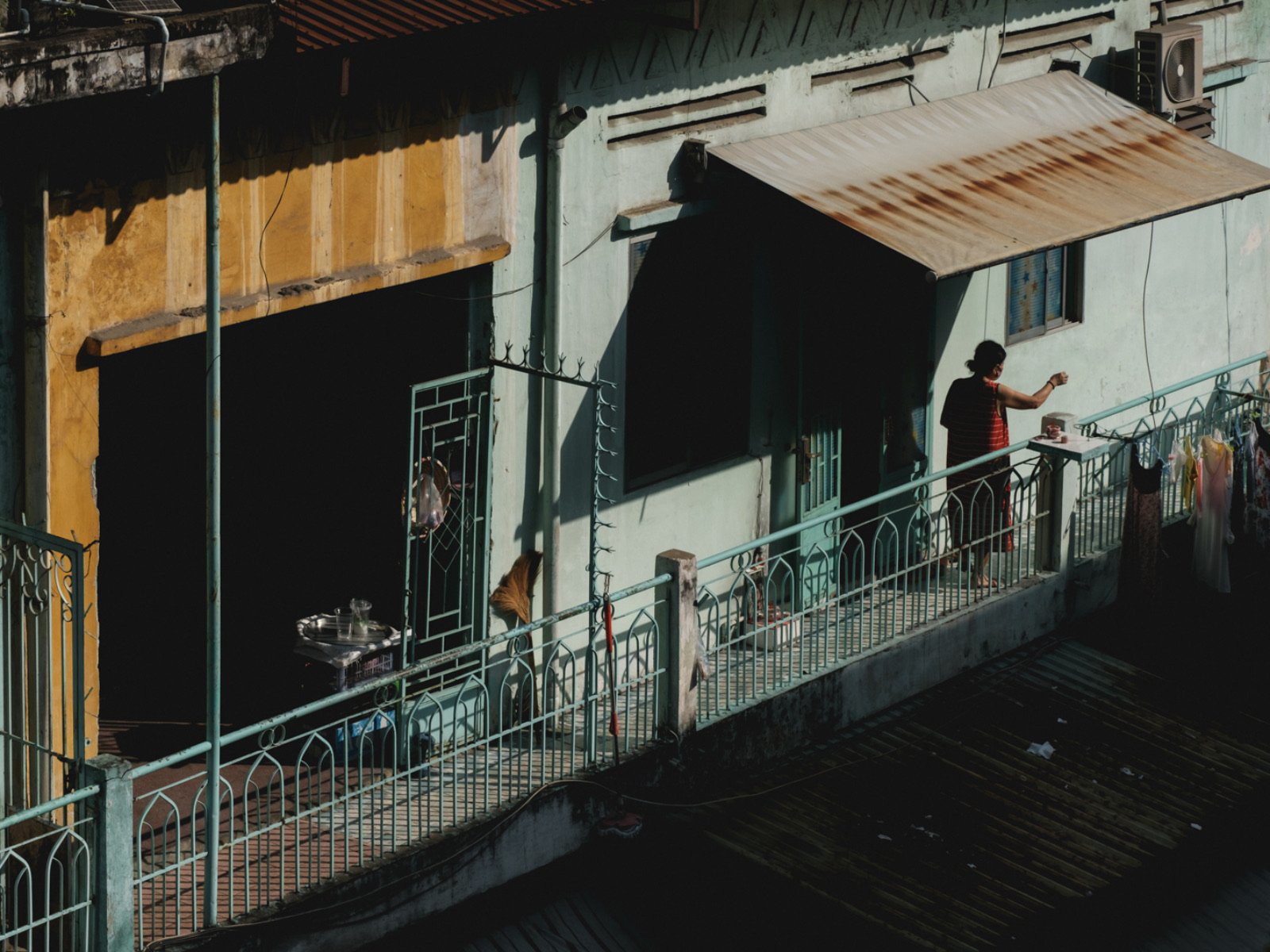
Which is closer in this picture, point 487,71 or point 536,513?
point 487,71

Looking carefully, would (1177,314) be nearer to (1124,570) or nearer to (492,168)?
(1124,570)

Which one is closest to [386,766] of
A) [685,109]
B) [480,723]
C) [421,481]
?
[480,723]

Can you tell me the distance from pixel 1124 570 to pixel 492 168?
198 inches

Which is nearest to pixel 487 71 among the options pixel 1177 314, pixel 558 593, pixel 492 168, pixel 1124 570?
pixel 492 168

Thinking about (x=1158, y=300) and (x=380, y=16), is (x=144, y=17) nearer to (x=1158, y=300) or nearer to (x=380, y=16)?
(x=380, y=16)

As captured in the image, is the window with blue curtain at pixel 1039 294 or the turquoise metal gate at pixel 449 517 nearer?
the turquoise metal gate at pixel 449 517

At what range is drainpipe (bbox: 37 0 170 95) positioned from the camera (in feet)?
24.2

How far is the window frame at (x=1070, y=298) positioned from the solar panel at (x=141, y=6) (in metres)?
7.15

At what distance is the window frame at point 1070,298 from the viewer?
44.6 feet

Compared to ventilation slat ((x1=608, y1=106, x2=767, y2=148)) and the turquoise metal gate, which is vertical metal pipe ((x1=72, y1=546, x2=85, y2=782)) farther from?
ventilation slat ((x1=608, y1=106, x2=767, y2=148))

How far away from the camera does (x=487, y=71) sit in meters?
9.75

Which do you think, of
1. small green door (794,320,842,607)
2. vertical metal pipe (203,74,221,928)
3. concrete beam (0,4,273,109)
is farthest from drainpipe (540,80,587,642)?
vertical metal pipe (203,74,221,928)

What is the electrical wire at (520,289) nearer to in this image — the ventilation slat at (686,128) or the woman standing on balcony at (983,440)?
the ventilation slat at (686,128)

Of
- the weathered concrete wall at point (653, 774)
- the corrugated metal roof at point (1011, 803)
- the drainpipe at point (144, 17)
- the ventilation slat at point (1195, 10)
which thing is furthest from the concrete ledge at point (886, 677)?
the ventilation slat at point (1195, 10)
